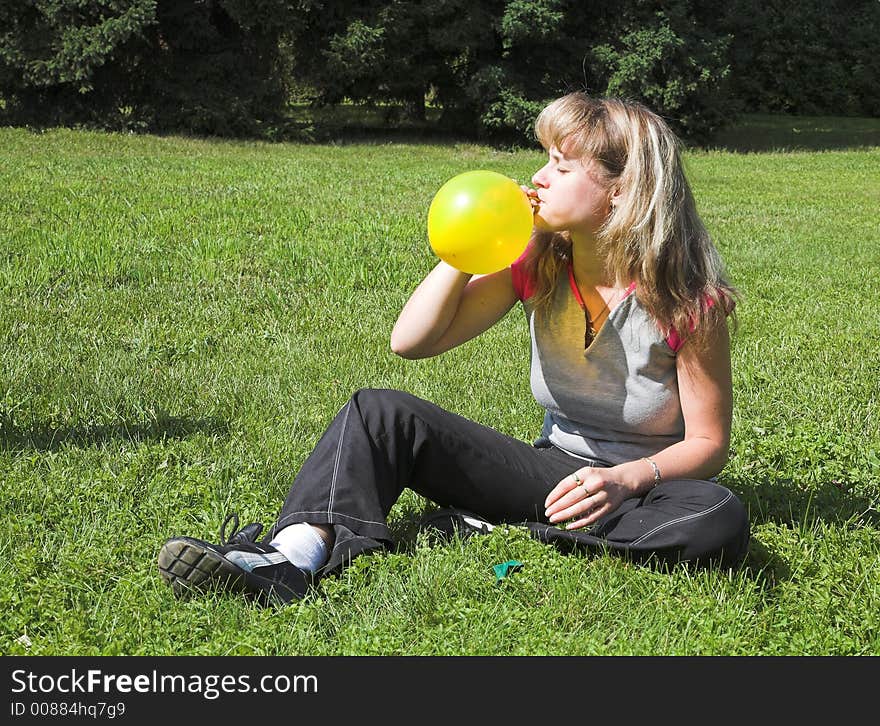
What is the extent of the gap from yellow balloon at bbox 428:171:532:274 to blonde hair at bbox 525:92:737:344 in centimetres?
27

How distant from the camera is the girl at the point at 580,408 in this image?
10.4 feet

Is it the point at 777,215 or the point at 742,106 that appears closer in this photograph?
the point at 777,215

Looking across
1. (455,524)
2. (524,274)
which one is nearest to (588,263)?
(524,274)

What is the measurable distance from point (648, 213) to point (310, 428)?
2019 mm

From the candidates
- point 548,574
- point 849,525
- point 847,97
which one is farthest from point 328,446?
point 847,97

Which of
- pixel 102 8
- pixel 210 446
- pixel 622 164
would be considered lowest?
pixel 210 446

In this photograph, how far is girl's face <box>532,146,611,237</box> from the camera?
3.16 metres

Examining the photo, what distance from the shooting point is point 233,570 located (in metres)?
2.97

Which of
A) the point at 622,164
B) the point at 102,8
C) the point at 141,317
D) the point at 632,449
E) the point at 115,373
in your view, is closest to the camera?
the point at 622,164

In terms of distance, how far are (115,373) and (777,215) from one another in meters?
9.08

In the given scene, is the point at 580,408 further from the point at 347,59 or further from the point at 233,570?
the point at 347,59

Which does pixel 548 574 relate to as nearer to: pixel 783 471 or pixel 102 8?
pixel 783 471

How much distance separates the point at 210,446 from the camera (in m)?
4.39

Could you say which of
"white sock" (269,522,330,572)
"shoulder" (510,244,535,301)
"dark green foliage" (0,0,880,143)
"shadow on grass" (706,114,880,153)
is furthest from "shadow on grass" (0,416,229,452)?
"shadow on grass" (706,114,880,153)
